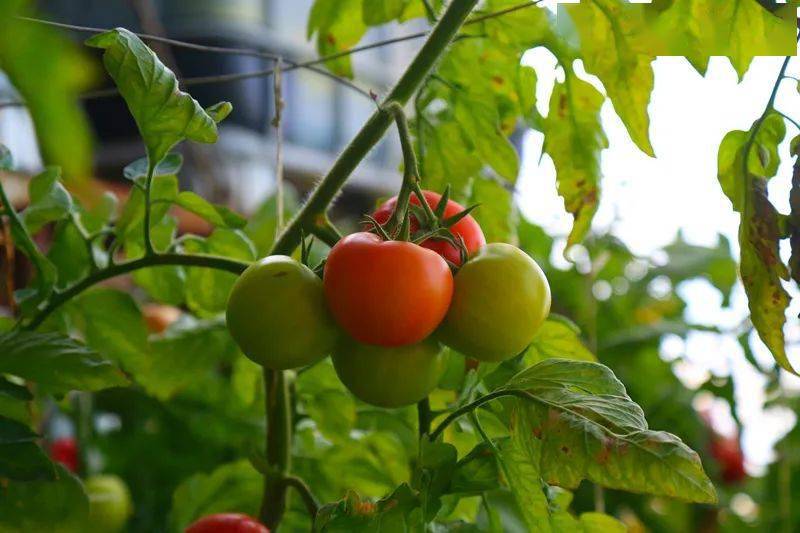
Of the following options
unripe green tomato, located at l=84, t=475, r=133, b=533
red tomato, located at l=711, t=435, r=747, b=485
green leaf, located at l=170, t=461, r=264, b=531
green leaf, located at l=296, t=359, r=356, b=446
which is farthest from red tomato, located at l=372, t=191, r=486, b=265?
red tomato, located at l=711, t=435, r=747, b=485

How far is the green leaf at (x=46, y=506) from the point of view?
58 cm

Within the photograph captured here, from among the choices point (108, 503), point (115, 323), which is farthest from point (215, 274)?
point (108, 503)

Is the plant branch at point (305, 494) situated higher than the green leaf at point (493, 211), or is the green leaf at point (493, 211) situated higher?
the green leaf at point (493, 211)

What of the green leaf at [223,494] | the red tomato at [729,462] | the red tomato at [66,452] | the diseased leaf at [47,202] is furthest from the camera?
the red tomato at [729,462]

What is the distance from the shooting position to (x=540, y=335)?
1.85 ft

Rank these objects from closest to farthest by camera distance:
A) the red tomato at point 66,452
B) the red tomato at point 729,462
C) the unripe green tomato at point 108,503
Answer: the unripe green tomato at point 108,503
the red tomato at point 66,452
the red tomato at point 729,462

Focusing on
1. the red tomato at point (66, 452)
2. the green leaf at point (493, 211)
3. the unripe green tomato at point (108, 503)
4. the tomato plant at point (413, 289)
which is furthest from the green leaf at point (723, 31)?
the red tomato at point (66, 452)

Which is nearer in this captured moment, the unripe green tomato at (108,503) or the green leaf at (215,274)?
the green leaf at (215,274)

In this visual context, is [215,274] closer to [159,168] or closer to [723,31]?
[159,168]

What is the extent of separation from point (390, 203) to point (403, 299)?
10cm

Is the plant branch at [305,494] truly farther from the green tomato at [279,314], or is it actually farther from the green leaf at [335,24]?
the green leaf at [335,24]

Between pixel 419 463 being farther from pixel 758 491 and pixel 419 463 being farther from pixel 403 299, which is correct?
pixel 758 491

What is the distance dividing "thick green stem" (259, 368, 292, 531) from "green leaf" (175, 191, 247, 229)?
0.10m

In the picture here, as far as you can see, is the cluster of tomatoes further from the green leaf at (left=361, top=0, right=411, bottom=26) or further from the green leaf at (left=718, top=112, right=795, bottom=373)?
the green leaf at (left=361, top=0, right=411, bottom=26)
